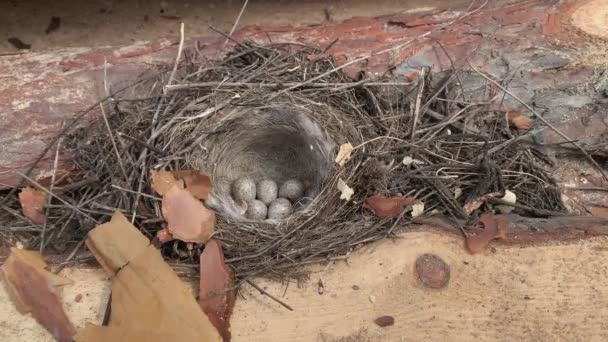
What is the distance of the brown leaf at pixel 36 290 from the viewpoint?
1299 millimetres

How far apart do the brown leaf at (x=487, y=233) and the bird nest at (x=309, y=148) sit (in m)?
0.05

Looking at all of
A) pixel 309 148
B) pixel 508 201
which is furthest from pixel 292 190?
pixel 508 201

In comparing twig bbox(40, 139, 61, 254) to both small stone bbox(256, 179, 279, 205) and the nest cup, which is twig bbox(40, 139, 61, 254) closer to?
the nest cup

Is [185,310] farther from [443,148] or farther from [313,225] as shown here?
[443,148]

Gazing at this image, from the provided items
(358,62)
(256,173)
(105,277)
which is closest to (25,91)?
(105,277)

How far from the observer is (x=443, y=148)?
5.65ft

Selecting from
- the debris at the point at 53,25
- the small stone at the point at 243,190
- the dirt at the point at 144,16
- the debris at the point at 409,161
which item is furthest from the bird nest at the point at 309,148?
the debris at the point at 53,25

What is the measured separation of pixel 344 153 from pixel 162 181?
540mm

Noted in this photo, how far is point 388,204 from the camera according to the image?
1.53m

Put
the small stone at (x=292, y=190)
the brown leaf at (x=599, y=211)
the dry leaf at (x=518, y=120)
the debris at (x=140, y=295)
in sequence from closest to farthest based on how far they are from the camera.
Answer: the debris at (x=140, y=295), the brown leaf at (x=599, y=211), the dry leaf at (x=518, y=120), the small stone at (x=292, y=190)

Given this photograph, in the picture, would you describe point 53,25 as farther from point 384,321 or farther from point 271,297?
point 384,321

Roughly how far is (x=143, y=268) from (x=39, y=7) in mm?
1892

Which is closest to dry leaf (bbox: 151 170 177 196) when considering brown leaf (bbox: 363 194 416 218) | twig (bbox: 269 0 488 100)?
twig (bbox: 269 0 488 100)

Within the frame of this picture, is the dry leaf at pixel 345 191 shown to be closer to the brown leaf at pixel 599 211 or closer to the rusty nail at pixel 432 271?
the rusty nail at pixel 432 271
